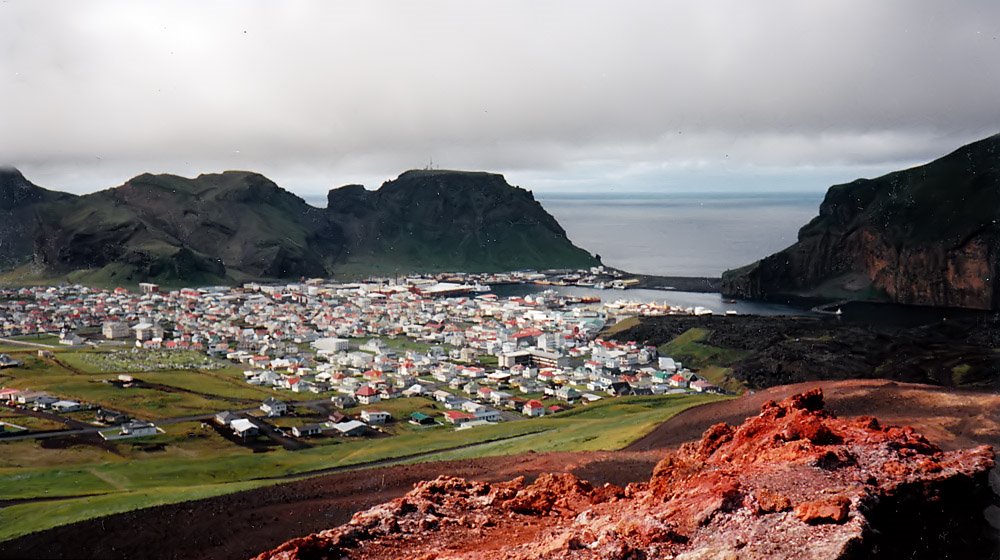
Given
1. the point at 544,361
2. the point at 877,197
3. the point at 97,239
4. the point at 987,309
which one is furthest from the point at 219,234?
the point at 987,309

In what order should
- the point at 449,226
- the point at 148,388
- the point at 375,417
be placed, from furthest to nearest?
1. the point at 449,226
2. the point at 148,388
3. the point at 375,417

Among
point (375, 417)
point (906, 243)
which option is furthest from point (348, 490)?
point (906, 243)

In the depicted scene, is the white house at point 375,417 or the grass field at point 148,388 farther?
the grass field at point 148,388

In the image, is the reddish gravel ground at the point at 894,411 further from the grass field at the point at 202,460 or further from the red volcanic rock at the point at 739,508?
the red volcanic rock at the point at 739,508

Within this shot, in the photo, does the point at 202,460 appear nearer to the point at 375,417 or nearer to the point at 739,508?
the point at 375,417

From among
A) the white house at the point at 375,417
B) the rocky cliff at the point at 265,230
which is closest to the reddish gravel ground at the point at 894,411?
the white house at the point at 375,417

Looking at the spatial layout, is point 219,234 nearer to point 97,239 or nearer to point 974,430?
point 97,239

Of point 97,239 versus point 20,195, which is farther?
point 20,195
